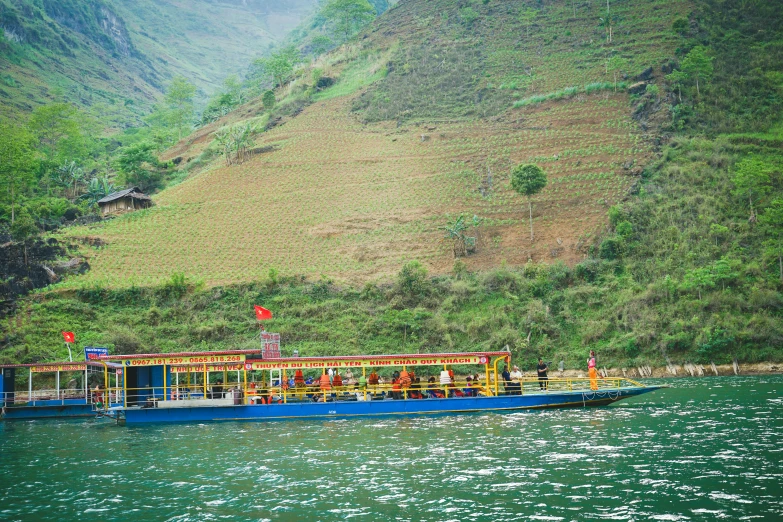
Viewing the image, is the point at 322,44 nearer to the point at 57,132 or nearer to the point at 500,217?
the point at 57,132

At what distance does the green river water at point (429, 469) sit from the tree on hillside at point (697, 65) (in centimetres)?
5149

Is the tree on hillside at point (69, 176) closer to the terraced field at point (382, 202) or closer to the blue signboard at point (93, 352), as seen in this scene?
the terraced field at point (382, 202)

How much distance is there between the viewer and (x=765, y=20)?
8212cm

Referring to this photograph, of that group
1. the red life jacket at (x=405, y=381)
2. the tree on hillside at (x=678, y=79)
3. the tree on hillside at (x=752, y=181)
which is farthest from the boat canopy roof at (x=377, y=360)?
the tree on hillside at (x=678, y=79)

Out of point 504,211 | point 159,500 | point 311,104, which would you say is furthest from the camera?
point 311,104

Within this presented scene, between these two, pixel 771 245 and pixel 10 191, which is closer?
pixel 771 245

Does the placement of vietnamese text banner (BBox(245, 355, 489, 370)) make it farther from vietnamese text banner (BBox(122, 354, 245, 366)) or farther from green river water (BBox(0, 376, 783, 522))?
green river water (BBox(0, 376, 783, 522))

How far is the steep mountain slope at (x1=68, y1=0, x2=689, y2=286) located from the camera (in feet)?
204

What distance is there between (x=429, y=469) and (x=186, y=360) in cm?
1712

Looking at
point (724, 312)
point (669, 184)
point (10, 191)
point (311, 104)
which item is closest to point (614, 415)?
point (724, 312)

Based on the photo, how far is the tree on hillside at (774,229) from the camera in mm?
48406

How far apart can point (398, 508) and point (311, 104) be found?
92.8 metres

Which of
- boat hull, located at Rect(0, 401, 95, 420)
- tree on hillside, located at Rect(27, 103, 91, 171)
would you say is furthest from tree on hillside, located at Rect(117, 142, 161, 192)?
boat hull, located at Rect(0, 401, 95, 420)

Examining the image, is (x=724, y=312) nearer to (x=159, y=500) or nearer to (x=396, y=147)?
(x=159, y=500)
